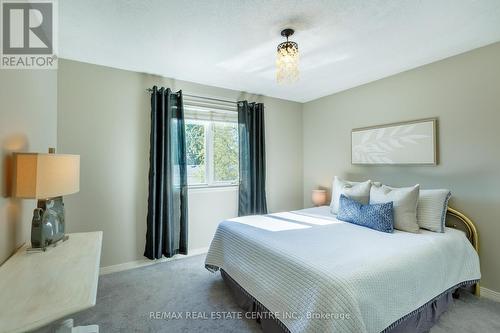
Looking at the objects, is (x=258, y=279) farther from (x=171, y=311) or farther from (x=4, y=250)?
(x=4, y=250)

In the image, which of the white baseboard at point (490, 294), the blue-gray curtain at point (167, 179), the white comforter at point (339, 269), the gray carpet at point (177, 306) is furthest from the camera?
the blue-gray curtain at point (167, 179)

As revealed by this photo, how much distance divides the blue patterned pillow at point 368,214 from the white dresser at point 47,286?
226 cm

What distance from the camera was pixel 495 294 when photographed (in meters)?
2.17

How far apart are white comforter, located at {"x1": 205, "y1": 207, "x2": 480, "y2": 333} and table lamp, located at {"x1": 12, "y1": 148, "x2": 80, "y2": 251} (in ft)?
4.47

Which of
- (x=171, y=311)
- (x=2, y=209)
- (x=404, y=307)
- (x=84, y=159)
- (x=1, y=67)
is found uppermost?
(x=1, y=67)

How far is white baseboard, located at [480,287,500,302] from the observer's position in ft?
7.08

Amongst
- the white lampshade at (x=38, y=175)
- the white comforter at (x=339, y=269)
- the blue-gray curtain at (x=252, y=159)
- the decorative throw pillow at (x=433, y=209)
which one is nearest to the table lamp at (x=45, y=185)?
the white lampshade at (x=38, y=175)

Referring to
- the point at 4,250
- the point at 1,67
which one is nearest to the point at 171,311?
the point at 4,250

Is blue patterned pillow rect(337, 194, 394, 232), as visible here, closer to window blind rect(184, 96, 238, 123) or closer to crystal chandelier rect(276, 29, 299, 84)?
crystal chandelier rect(276, 29, 299, 84)

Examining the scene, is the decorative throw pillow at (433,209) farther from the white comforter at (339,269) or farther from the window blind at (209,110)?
the window blind at (209,110)

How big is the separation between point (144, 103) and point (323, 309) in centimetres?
288

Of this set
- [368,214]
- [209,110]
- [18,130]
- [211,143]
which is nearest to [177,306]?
[18,130]

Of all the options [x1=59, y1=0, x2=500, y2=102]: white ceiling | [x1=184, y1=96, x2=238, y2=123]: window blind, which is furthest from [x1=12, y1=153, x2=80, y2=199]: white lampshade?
[x1=184, y1=96, x2=238, y2=123]: window blind

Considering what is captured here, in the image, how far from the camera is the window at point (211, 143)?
3.33 meters
